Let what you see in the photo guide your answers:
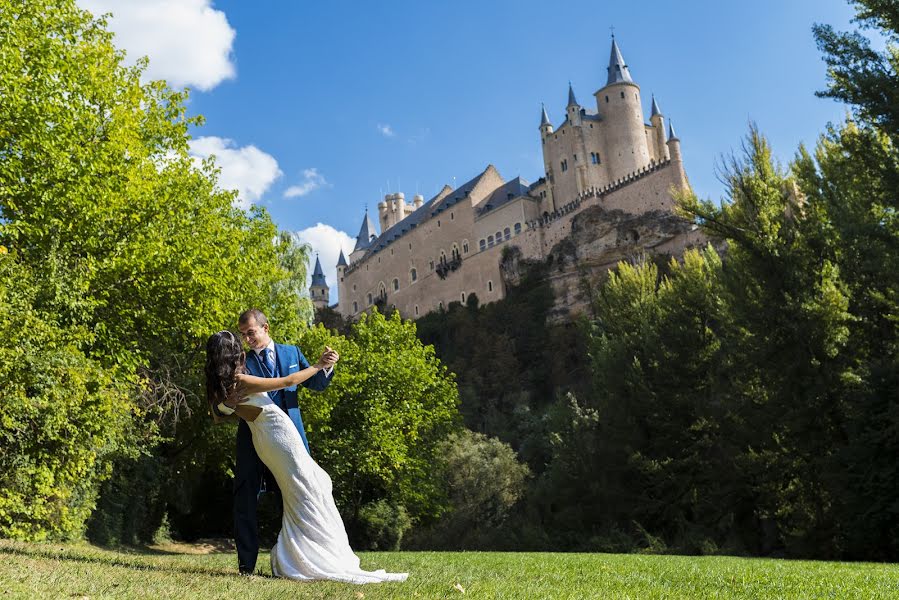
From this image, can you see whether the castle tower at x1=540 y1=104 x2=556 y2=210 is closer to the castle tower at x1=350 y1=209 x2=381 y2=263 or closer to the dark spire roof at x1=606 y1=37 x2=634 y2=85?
the dark spire roof at x1=606 y1=37 x2=634 y2=85

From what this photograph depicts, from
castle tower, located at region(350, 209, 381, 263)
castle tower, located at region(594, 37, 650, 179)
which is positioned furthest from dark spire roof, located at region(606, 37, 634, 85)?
castle tower, located at region(350, 209, 381, 263)

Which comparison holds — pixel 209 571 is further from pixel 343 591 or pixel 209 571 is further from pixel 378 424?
pixel 378 424

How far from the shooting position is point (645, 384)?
25453 millimetres

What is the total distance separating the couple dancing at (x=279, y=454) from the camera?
493 cm

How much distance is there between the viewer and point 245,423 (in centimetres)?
535

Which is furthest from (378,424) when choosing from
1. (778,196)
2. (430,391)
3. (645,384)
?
(778,196)

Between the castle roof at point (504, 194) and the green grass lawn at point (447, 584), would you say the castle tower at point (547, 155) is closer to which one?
the castle roof at point (504, 194)

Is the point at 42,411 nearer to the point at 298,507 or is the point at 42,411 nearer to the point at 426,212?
the point at 298,507

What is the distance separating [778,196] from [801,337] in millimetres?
4133

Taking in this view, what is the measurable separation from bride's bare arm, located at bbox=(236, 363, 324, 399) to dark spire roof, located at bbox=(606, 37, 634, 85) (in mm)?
63738

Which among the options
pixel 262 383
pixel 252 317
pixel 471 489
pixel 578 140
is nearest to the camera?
pixel 262 383

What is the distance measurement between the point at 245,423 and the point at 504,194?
222 ft

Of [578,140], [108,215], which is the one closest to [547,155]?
[578,140]

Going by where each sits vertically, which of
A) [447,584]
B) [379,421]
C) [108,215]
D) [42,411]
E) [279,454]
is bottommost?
[447,584]
